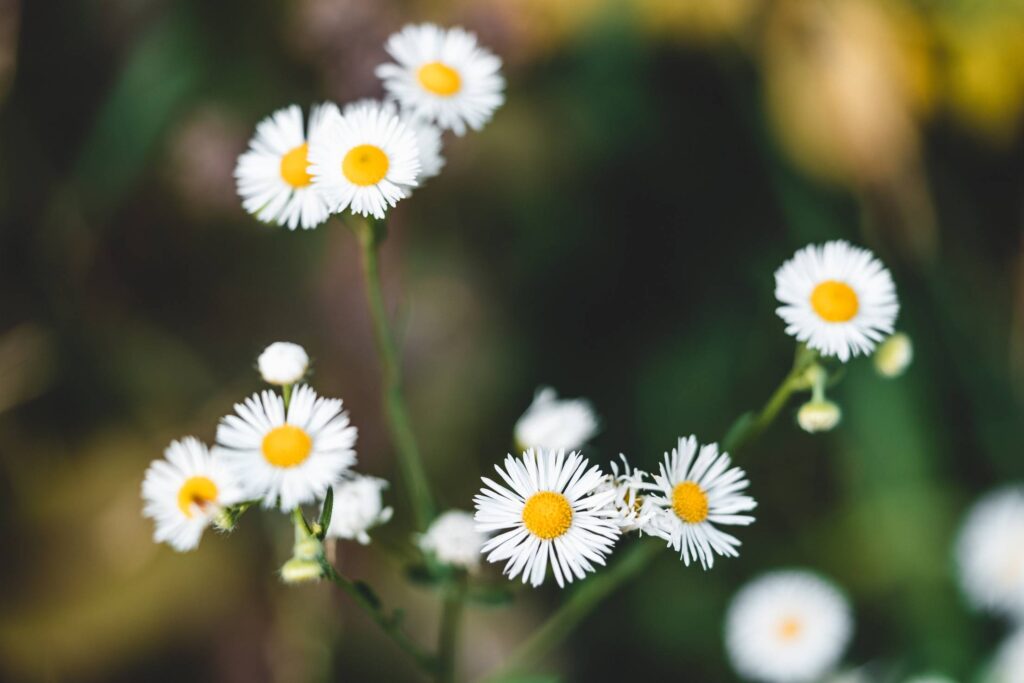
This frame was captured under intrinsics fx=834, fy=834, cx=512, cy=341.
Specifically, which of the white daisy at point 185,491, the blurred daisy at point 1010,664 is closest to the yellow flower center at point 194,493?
the white daisy at point 185,491

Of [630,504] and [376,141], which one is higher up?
[376,141]

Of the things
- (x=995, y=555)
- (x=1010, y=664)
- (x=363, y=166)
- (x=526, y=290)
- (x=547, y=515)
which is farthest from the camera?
(x=526, y=290)

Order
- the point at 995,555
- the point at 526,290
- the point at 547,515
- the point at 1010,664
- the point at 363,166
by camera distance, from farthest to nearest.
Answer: the point at 526,290 → the point at 995,555 → the point at 1010,664 → the point at 363,166 → the point at 547,515

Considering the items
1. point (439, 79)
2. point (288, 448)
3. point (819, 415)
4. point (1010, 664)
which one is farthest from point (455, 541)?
point (1010, 664)

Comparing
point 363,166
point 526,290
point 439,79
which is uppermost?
point 526,290

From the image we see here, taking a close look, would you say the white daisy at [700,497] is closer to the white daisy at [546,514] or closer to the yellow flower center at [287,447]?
the white daisy at [546,514]

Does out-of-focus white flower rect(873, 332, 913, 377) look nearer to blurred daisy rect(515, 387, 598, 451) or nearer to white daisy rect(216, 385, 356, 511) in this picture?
blurred daisy rect(515, 387, 598, 451)

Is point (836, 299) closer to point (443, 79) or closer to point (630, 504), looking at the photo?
point (630, 504)
